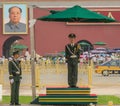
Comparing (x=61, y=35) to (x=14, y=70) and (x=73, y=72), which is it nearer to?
(x=73, y=72)

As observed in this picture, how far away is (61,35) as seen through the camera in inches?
2282

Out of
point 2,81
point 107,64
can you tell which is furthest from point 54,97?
point 107,64

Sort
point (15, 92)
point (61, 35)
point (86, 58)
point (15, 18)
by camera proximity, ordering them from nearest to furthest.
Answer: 1. point (15, 92)
2. point (86, 58)
3. point (15, 18)
4. point (61, 35)

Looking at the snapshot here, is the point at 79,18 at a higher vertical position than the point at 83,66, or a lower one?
higher

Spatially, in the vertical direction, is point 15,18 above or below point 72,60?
above

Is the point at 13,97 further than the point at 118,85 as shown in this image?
No

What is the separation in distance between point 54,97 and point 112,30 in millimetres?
43108

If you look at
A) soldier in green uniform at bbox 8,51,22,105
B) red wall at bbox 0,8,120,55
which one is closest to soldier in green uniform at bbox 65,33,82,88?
soldier in green uniform at bbox 8,51,22,105

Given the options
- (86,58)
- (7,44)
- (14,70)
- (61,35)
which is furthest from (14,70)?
(7,44)

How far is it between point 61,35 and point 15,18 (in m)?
5.36

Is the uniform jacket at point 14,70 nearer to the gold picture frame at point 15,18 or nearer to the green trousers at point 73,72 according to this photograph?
the green trousers at point 73,72

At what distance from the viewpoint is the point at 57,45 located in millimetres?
57688

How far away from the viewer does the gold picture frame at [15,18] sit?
186 feet

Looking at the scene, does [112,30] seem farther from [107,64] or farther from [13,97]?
[13,97]
